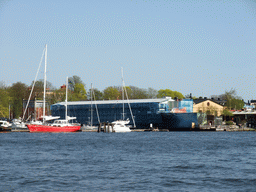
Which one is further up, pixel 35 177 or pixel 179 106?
pixel 179 106

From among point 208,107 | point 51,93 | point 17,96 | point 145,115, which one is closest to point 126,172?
point 145,115

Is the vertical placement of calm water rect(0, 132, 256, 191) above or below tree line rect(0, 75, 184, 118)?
below

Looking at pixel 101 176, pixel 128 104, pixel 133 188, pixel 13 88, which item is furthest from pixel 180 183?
pixel 13 88

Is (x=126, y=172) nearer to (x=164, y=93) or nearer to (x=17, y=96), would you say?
(x=17, y=96)

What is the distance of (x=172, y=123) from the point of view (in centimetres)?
12038

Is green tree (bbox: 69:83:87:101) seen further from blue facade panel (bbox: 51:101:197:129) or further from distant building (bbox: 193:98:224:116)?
distant building (bbox: 193:98:224:116)

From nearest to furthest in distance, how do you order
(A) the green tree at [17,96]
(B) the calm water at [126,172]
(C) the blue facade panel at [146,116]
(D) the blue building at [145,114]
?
1. (B) the calm water at [126,172]
2. (C) the blue facade panel at [146,116]
3. (D) the blue building at [145,114]
4. (A) the green tree at [17,96]

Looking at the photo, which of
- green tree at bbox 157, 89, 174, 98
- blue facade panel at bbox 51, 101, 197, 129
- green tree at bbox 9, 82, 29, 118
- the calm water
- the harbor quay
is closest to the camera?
the calm water

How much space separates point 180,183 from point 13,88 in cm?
12439

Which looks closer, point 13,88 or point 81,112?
point 81,112

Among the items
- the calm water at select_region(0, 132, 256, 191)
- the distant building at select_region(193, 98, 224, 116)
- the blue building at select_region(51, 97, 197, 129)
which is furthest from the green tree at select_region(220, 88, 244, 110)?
the calm water at select_region(0, 132, 256, 191)

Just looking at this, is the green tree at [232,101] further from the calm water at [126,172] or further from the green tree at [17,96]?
the calm water at [126,172]

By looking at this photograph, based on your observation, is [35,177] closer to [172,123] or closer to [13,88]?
[172,123]

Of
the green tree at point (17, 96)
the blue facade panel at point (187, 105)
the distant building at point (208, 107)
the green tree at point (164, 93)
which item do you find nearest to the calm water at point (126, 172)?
the blue facade panel at point (187, 105)
